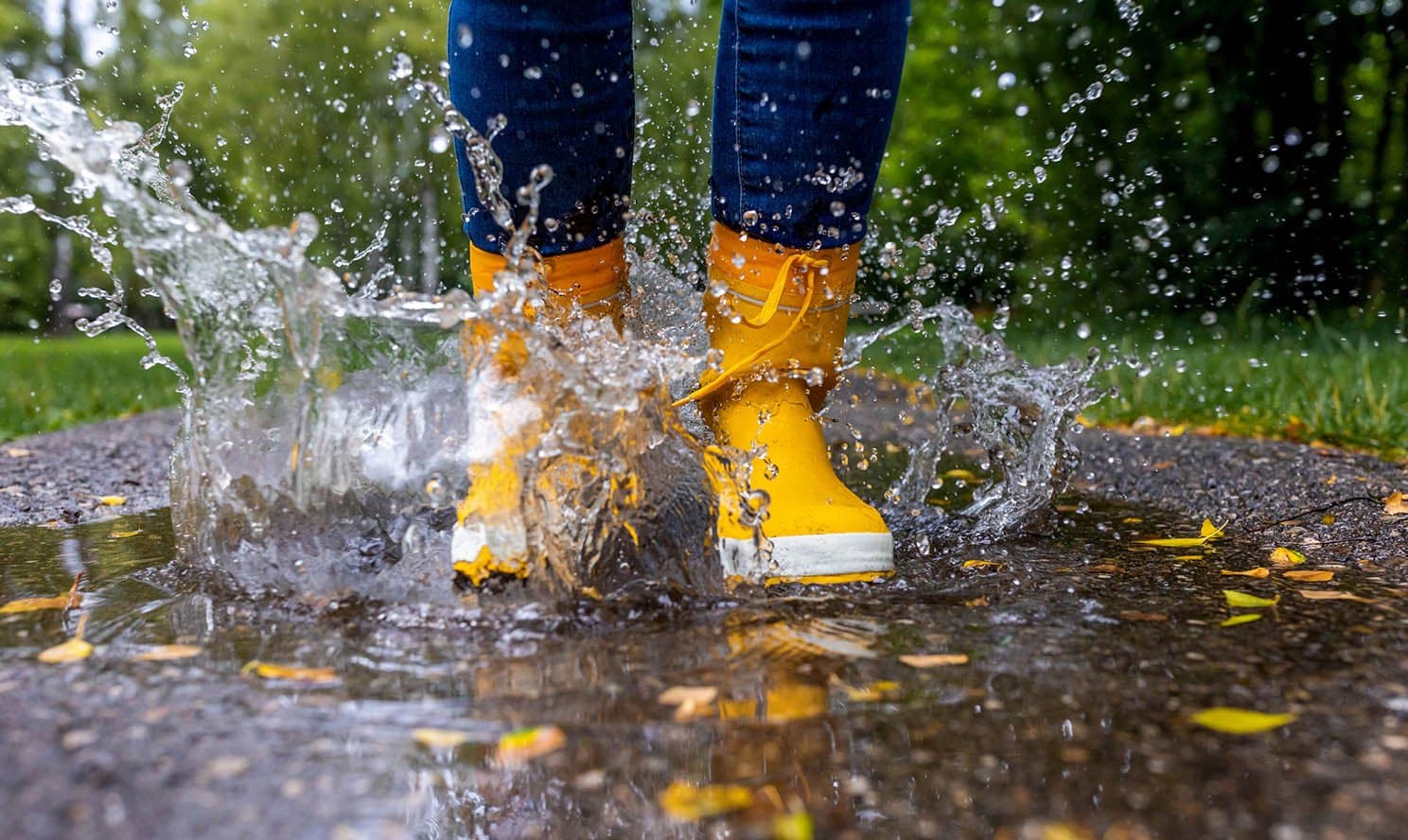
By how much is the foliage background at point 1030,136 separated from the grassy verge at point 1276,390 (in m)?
1.64

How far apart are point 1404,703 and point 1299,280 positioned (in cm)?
929

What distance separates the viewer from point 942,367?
7.54 ft

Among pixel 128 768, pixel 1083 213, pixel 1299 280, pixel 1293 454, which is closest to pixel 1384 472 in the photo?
pixel 1293 454

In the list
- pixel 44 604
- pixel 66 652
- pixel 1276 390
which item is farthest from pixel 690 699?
pixel 1276 390

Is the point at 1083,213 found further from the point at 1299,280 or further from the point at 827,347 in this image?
the point at 827,347

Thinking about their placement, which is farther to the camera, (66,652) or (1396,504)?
(1396,504)

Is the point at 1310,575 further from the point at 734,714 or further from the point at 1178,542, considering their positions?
the point at 734,714

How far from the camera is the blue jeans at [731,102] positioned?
1533 millimetres

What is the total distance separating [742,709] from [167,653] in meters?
0.61

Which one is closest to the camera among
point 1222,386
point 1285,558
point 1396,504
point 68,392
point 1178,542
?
point 1285,558

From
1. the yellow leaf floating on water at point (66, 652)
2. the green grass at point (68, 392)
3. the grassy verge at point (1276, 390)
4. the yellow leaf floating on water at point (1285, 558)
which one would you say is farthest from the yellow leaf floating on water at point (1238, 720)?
the green grass at point (68, 392)

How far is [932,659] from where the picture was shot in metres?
1.17

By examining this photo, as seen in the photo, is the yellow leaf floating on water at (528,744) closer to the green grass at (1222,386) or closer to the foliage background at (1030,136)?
the green grass at (1222,386)

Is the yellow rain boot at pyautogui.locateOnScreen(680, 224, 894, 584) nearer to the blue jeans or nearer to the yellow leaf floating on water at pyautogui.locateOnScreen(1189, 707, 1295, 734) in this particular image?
the blue jeans
